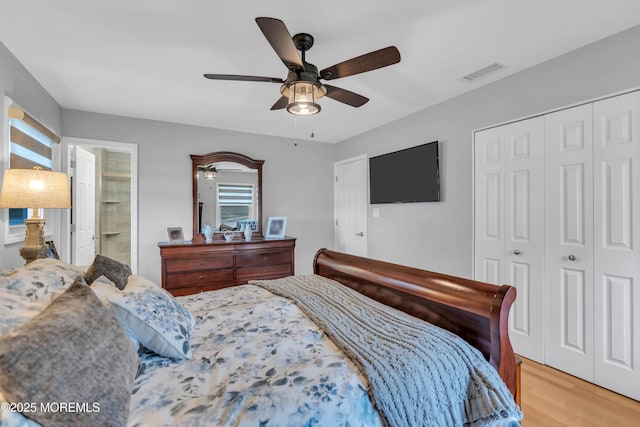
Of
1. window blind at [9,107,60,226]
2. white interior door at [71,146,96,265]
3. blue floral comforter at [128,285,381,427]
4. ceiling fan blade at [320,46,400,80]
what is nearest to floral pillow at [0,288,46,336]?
blue floral comforter at [128,285,381,427]

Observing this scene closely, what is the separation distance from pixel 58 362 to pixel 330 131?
4069mm

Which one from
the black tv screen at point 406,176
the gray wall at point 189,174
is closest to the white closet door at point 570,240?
the black tv screen at point 406,176

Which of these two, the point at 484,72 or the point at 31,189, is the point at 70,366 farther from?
the point at 484,72

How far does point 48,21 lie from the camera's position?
1914 mm

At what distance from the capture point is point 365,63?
1.85m

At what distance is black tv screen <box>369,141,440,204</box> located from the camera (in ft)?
11.2

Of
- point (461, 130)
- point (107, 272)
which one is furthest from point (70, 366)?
point (461, 130)

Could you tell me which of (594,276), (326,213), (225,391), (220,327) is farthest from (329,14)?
(326,213)

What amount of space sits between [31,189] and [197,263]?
188 cm

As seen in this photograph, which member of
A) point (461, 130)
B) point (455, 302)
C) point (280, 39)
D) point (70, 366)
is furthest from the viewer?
point (461, 130)

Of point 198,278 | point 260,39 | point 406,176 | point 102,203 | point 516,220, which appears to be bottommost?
point 198,278

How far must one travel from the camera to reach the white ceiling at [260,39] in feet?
5.91

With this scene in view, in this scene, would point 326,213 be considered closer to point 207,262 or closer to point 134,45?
point 207,262

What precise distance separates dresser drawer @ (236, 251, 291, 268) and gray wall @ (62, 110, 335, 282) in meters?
0.68
